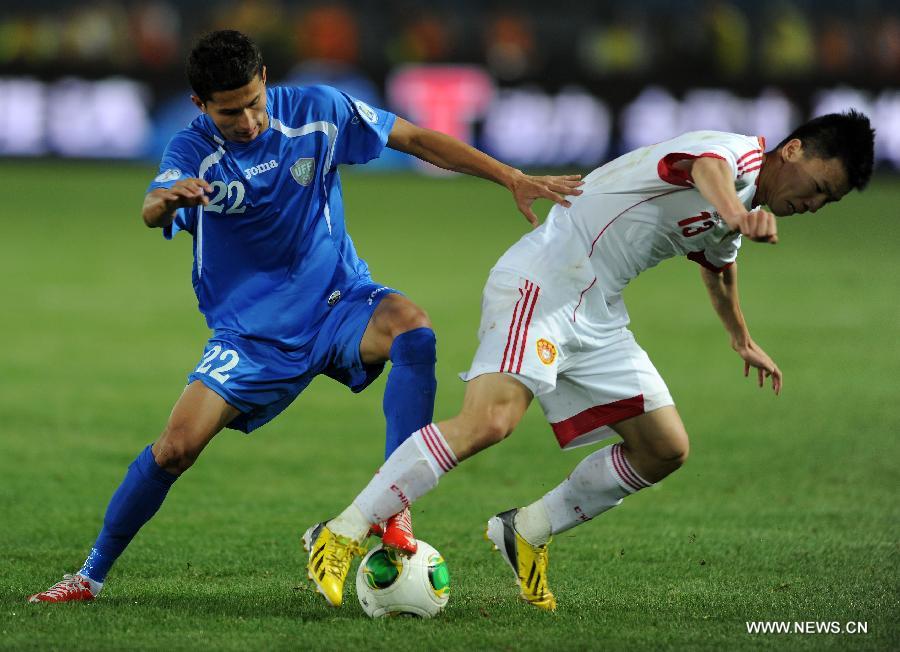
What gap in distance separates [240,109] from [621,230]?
1.48m

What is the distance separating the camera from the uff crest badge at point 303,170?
517cm

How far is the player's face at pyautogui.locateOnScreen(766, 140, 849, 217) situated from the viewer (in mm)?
4504

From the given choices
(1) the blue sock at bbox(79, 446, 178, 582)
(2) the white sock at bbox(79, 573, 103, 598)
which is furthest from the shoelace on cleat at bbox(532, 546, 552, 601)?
(2) the white sock at bbox(79, 573, 103, 598)

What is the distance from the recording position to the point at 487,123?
21.3m

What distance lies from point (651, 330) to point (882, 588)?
21.8ft

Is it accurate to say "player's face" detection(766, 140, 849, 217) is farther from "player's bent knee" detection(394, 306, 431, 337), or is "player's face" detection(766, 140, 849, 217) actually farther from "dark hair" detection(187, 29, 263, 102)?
"dark hair" detection(187, 29, 263, 102)

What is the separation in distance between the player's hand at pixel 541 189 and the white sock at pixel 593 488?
93cm

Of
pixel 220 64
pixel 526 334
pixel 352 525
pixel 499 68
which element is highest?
pixel 499 68

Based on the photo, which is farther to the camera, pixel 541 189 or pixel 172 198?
pixel 541 189

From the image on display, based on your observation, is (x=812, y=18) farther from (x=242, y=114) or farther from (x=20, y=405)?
(x=242, y=114)

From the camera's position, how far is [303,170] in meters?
5.19

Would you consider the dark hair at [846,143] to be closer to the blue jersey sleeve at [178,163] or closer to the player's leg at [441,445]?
the player's leg at [441,445]

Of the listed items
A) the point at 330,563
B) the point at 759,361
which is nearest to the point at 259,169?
the point at 330,563

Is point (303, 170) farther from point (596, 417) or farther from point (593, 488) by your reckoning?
point (593, 488)
